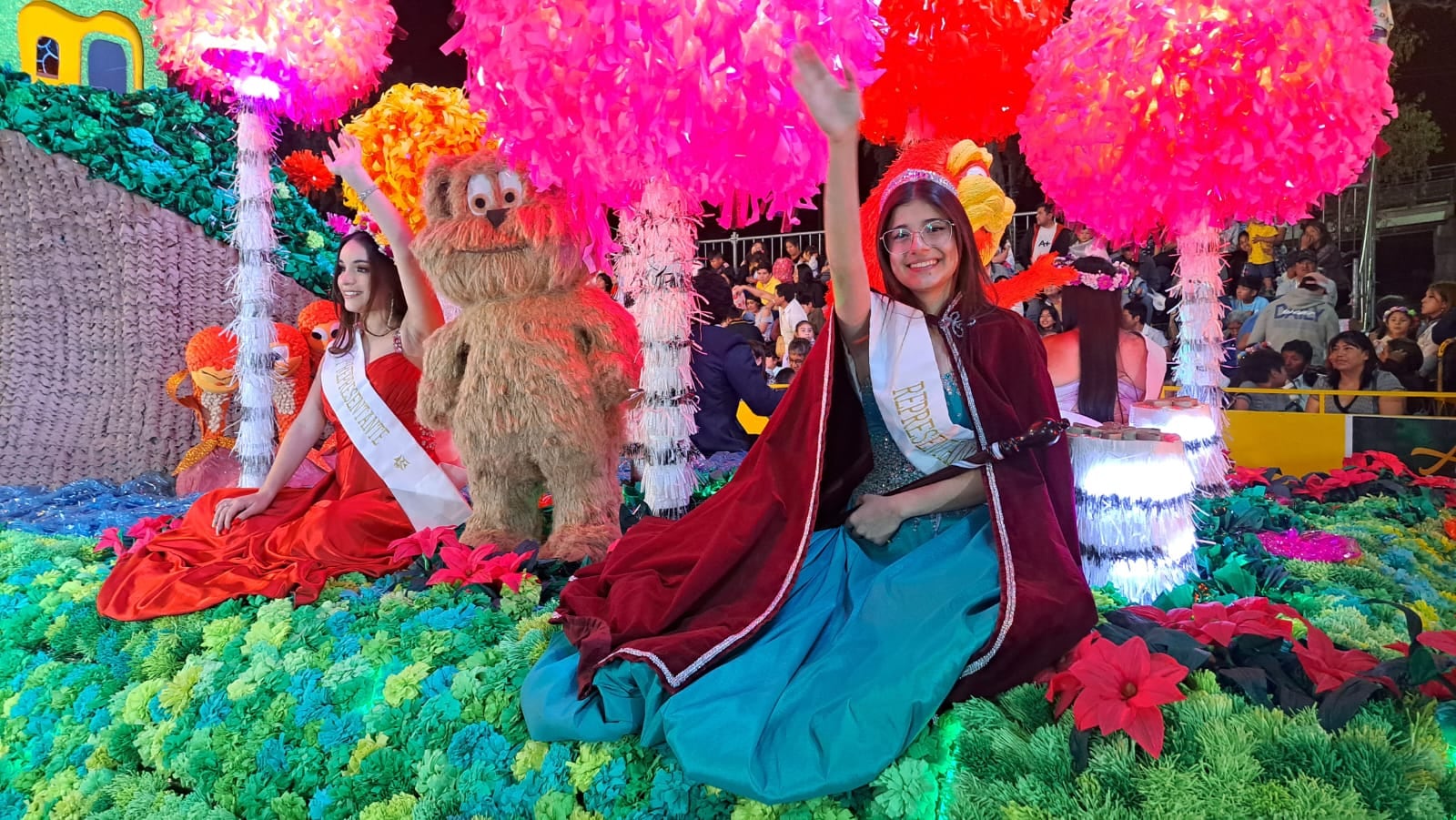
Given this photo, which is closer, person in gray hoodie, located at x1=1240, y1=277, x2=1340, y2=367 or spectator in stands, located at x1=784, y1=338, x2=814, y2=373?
person in gray hoodie, located at x1=1240, y1=277, x2=1340, y2=367

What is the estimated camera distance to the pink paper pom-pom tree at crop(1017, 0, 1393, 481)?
2770 millimetres

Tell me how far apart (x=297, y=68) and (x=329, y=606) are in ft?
7.19

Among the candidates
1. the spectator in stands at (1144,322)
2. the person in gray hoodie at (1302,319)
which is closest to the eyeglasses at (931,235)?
the spectator in stands at (1144,322)

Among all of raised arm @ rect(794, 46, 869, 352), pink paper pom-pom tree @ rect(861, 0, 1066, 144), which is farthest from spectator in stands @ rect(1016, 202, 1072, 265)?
raised arm @ rect(794, 46, 869, 352)

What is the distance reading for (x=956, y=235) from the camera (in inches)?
70.9

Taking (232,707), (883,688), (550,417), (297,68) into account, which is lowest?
(232,707)

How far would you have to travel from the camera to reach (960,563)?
157 centimetres

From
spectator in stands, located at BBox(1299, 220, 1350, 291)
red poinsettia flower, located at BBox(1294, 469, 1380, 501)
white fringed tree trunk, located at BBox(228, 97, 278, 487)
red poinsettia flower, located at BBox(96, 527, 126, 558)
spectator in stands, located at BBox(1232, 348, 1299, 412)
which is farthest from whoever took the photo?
spectator in stands, located at BBox(1299, 220, 1350, 291)

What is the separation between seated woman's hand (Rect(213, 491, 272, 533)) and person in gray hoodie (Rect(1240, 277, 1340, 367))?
5799mm

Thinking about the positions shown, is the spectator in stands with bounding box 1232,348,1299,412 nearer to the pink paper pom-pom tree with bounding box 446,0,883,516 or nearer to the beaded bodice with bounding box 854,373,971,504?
the pink paper pom-pom tree with bounding box 446,0,883,516

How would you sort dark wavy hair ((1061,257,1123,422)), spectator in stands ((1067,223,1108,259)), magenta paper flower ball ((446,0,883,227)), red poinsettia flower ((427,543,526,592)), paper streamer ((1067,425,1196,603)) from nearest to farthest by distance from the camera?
magenta paper flower ball ((446,0,883,227)), paper streamer ((1067,425,1196,603)), red poinsettia flower ((427,543,526,592)), dark wavy hair ((1061,257,1123,422)), spectator in stands ((1067,223,1108,259))

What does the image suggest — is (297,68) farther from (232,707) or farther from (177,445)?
(232,707)

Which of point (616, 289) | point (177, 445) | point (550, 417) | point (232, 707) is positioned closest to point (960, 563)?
point (550, 417)

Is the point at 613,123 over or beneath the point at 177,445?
over
